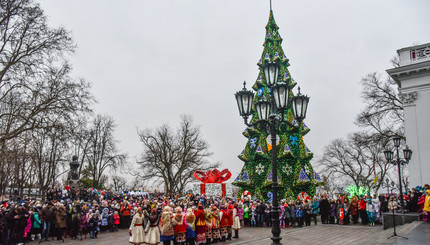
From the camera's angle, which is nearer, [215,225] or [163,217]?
[163,217]

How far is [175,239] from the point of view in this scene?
12.6 m

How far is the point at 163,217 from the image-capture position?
1238cm

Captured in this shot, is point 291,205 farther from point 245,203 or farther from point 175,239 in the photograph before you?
point 175,239

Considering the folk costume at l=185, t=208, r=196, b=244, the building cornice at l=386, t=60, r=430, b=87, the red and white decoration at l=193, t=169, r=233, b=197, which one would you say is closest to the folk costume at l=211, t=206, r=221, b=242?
the folk costume at l=185, t=208, r=196, b=244

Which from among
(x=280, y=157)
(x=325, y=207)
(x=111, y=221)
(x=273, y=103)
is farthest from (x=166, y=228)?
(x=280, y=157)

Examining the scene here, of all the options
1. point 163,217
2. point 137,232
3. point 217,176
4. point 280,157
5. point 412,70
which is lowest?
point 137,232

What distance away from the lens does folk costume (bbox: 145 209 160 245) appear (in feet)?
38.9

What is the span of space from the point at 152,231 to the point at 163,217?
0.64m

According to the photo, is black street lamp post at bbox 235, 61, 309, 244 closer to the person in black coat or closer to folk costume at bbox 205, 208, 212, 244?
folk costume at bbox 205, 208, 212, 244

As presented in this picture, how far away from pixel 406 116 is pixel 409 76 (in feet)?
8.81

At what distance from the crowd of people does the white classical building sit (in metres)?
3.10

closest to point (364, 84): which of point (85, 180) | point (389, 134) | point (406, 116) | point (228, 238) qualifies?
point (389, 134)

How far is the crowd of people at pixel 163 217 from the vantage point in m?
12.5

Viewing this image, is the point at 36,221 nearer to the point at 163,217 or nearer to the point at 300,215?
the point at 163,217
